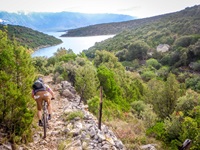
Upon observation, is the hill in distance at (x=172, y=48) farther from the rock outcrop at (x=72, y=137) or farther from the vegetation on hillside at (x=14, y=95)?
the vegetation on hillside at (x=14, y=95)

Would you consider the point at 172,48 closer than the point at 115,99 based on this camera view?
No

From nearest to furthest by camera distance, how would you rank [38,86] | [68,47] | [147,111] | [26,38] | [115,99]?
[38,86], [147,111], [115,99], [26,38], [68,47]

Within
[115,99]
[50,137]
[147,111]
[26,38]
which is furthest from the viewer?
[26,38]

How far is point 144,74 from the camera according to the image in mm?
59812

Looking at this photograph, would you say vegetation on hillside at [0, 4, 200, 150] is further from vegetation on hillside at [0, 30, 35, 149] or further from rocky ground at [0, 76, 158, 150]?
rocky ground at [0, 76, 158, 150]

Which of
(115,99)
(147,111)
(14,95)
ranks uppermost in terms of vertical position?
(14,95)

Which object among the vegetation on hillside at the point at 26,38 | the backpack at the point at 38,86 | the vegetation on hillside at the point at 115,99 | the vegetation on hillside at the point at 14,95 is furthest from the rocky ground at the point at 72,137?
the vegetation on hillside at the point at 26,38

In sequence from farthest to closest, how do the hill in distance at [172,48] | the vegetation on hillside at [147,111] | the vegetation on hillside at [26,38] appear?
the vegetation on hillside at [26,38], the hill in distance at [172,48], the vegetation on hillside at [147,111]

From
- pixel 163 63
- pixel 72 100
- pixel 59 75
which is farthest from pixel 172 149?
pixel 163 63

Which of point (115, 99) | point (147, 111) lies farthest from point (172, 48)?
point (147, 111)

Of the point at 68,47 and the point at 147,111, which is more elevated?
the point at 147,111

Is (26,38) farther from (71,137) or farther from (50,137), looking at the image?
(71,137)

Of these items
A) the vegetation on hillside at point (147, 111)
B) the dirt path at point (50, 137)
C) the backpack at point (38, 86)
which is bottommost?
the vegetation on hillside at point (147, 111)

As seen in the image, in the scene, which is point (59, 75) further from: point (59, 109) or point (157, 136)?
point (157, 136)
